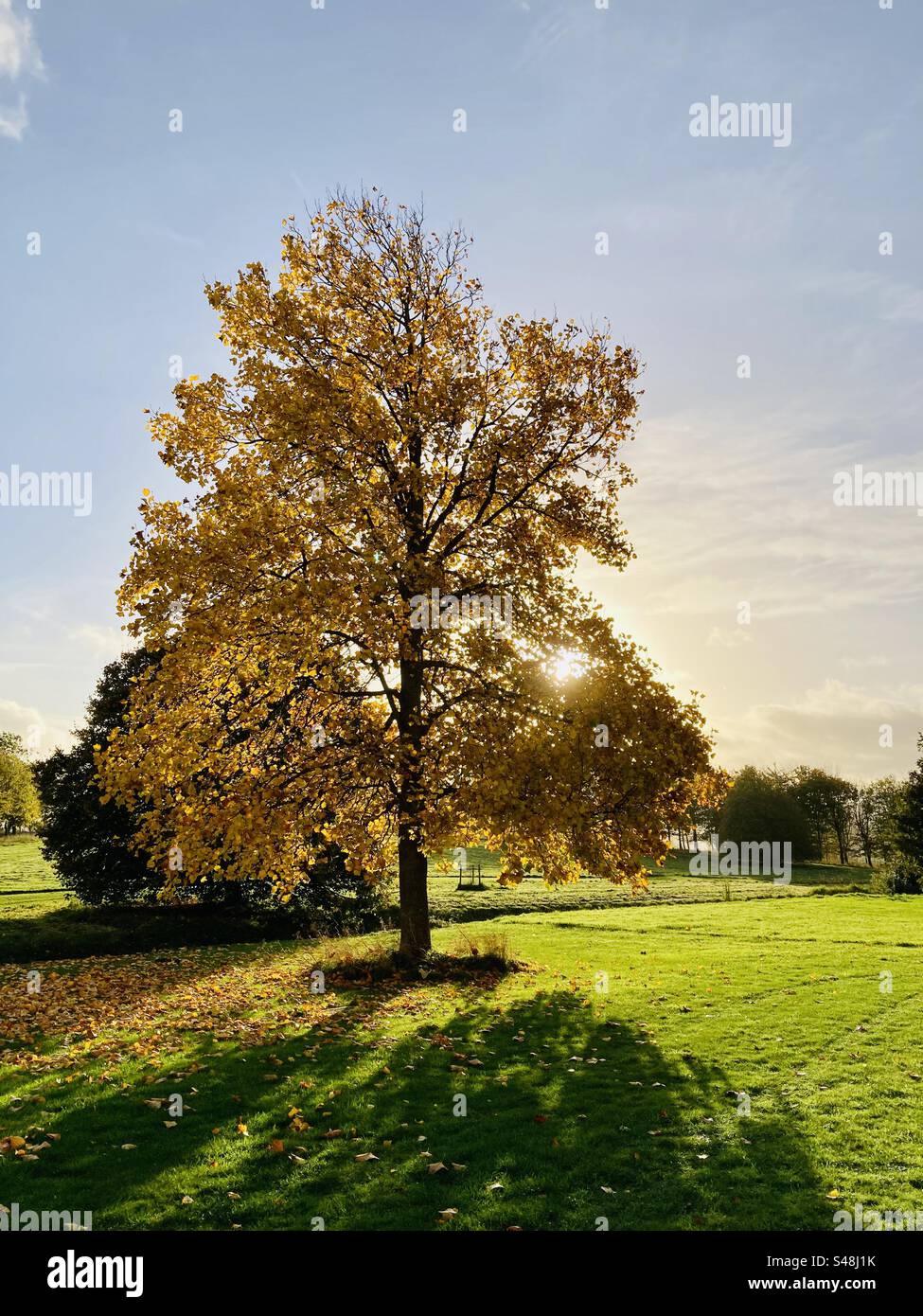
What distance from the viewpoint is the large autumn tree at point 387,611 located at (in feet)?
45.8

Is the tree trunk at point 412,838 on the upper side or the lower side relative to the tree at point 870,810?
upper

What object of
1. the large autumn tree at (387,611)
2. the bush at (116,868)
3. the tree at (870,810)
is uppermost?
the large autumn tree at (387,611)

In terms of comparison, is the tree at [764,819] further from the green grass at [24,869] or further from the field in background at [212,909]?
the green grass at [24,869]

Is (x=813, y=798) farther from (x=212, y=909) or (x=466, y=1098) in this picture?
(x=466, y=1098)

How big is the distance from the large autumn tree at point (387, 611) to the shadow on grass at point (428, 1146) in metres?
4.17

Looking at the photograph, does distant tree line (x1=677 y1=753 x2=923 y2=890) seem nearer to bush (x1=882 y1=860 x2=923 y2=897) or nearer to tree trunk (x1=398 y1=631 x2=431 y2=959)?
bush (x1=882 y1=860 x2=923 y2=897)

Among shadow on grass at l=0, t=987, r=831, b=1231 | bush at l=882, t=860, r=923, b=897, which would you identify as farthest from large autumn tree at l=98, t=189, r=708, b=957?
bush at l=882, t=860, r=923, b=897

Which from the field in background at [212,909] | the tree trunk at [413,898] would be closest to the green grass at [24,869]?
the field in background at [212,909]

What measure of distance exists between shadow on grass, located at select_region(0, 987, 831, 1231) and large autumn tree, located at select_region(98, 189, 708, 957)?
417cm

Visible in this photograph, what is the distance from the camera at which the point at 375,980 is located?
16828 millimetres

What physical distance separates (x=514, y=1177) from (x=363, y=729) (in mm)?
10171

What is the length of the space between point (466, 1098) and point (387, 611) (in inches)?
329

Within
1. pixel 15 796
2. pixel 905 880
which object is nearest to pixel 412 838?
pixel 905 880
